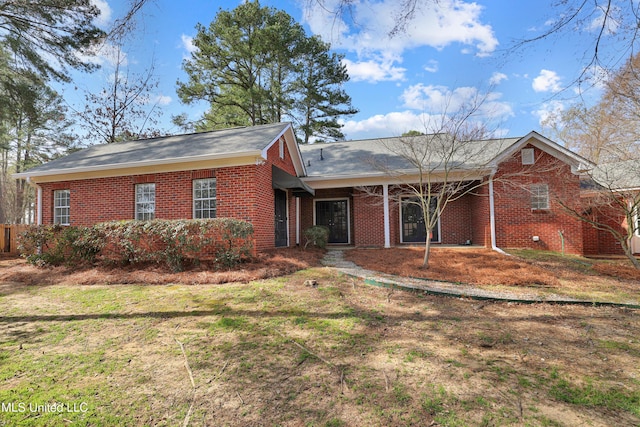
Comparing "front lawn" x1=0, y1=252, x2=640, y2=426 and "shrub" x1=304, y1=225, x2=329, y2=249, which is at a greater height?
"shrub" x1=304, y1=225, x2=329, y2=249

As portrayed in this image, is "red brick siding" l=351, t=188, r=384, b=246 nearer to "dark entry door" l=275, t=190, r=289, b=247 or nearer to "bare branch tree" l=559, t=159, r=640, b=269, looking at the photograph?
"dark entry door" l=275, t=190, r=289, b=247

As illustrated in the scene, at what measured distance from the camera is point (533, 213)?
37.2 feet

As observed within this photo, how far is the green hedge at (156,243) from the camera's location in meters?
7.23

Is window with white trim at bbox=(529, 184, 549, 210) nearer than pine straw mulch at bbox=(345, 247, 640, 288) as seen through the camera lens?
No

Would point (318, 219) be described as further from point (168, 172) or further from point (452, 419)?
point (452, 419)

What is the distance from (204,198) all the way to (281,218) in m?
3.07

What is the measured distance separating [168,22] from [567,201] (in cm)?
1200

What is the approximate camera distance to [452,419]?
7.07 ft

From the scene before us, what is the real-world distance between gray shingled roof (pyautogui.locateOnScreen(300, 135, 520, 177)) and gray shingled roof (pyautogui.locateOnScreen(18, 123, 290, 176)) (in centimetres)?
330

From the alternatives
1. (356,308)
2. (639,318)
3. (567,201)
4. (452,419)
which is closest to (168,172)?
(356,308)

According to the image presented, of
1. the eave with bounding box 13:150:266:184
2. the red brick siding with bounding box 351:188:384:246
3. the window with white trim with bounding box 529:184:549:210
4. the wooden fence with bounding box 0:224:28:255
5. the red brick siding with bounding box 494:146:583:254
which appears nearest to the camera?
the eave with bounding box 13:150:266:184

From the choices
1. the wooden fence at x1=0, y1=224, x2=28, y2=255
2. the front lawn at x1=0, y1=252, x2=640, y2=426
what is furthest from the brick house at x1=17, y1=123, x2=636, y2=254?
the front lawn at x1=0, y1=252, x2=640, y2=426

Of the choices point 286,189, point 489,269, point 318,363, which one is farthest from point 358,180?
point 318,363

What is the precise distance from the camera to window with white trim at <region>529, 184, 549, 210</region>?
1134cm
